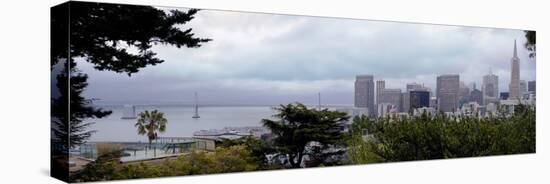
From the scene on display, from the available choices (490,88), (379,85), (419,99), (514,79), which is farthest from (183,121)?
(514,79)

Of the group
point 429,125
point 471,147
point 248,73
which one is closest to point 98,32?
point 248,73

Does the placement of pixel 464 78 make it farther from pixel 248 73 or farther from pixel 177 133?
pixel 177 133

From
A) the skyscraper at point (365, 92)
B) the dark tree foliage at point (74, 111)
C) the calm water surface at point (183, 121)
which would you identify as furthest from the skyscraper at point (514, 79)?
the dark tree foliage at point (74, 111)

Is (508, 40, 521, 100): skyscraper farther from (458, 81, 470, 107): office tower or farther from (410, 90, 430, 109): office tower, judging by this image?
(410, 90, 430, 109): office tower

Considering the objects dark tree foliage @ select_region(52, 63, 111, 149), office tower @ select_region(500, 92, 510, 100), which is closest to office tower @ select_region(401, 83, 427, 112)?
office tower @ select_region(500, 92, 510, 100)

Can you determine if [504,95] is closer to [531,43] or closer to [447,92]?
[531,43]

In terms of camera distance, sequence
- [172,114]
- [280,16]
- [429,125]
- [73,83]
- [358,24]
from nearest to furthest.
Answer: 1. [73,83]
2. [172,114]
3. [280,16]
4. [358,24]
5. [429,125]

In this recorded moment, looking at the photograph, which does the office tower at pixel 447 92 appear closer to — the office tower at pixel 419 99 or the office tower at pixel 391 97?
the office tower at pixel 419 99
